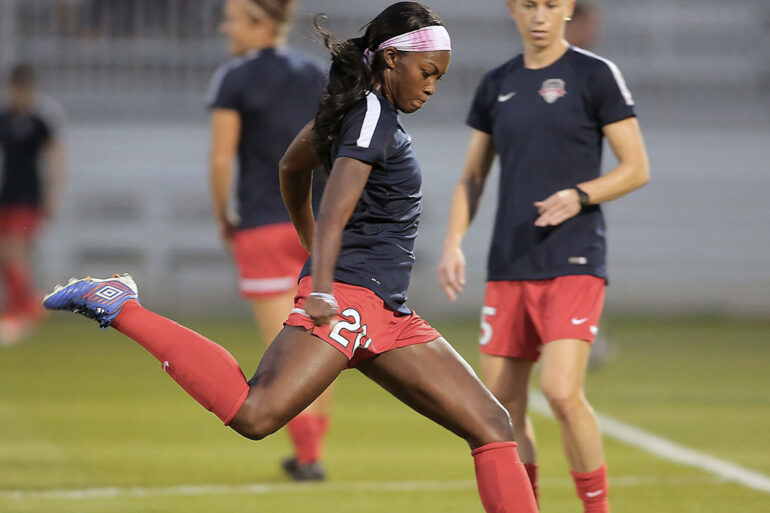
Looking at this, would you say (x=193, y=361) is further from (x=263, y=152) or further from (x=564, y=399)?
(x=263, y=152)

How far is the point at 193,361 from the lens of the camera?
4.46 m

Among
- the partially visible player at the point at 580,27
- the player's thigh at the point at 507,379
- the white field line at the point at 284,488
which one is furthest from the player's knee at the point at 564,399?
the partially visible player at the point at 580,27

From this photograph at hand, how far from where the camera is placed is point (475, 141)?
575 cm

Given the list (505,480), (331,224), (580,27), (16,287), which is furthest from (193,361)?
(16,287)

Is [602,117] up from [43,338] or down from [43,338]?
up

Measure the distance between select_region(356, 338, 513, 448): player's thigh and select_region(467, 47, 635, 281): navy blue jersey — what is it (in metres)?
1.05

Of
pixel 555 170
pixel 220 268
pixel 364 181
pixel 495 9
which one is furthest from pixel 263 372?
pixel 495 9

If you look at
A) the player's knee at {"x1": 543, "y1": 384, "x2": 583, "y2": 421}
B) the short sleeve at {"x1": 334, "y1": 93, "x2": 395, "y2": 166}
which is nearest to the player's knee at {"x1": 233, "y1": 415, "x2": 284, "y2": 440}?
the short sleeve at {"x1": 334, "y1": 93, "x2": 395, "y2": 166}

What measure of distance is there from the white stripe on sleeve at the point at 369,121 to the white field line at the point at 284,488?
2.83m

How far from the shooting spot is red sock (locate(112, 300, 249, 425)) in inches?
172

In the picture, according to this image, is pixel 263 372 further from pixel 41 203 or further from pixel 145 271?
pixel 145 271

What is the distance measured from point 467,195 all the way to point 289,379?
1.69 meters

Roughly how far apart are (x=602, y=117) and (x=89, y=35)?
52.9ft

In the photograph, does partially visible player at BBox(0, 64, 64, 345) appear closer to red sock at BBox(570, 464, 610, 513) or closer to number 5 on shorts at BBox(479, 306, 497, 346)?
number 5 on shorts at BBox(479, 306, 497, 346)
